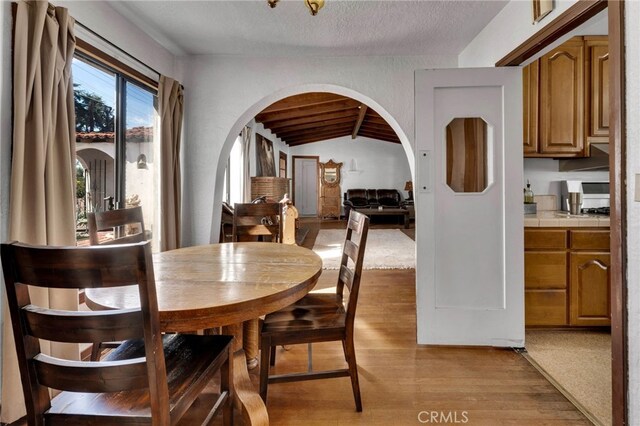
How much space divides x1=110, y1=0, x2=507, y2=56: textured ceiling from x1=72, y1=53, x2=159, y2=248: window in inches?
21.0

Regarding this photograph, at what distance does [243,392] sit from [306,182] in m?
10.4

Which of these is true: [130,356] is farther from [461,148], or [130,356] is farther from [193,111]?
[193,111]

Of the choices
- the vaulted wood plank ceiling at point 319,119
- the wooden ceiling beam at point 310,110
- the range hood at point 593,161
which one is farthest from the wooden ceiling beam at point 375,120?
the range hood at point 593,161

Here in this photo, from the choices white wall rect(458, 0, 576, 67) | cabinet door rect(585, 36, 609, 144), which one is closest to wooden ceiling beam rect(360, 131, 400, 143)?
white wall rect(458, 0, 576, 67)

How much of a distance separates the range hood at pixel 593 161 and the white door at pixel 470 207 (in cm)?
95

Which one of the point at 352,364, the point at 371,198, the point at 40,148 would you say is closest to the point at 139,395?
the point at 352,364

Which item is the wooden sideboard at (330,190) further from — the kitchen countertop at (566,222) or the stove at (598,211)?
the kitchen countertop at (566,222)

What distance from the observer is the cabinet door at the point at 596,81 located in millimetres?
2662

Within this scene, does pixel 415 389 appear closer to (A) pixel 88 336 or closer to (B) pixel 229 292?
(B) pixel 229 292

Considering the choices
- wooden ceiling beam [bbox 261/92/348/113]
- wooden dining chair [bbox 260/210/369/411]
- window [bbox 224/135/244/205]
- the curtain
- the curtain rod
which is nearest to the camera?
wooden dining chair [bbox 260/210/369/411]

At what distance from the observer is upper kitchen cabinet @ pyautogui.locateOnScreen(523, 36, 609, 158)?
2.67 metres

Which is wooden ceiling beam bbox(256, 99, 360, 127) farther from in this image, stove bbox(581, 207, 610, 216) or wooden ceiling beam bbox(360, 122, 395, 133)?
stove bbox(581, 207, 610, 216)

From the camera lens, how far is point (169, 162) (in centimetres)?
294

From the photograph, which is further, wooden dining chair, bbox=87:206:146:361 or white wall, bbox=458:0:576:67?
white wall, bbox=458:0:576:67
